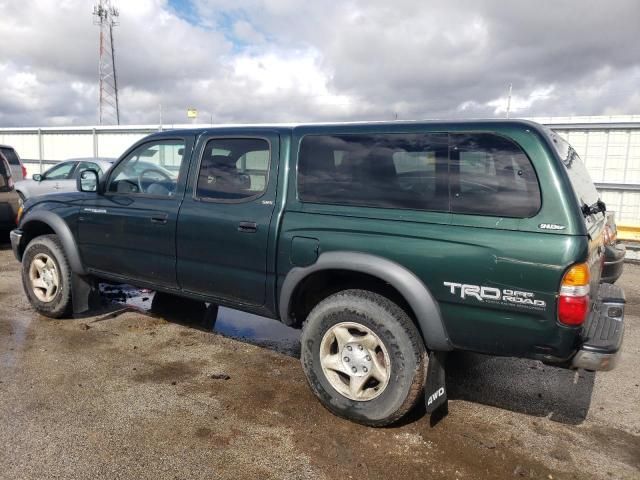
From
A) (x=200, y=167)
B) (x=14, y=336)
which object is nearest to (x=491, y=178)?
(x=200, y=167)

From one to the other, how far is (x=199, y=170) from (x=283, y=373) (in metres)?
1.74

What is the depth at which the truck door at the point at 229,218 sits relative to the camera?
3.48 meters

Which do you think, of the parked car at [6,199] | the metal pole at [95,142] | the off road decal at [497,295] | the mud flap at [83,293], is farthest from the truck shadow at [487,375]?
the metal pole at [95,142]

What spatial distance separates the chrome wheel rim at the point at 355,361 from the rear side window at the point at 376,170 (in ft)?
2.71

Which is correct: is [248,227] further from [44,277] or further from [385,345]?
[44,277]

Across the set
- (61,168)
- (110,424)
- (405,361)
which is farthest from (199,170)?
(61,168)

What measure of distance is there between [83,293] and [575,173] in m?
4.41

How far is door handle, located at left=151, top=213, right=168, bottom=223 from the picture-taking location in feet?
12.9

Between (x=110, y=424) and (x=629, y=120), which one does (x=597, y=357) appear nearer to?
(x=110, y=424)

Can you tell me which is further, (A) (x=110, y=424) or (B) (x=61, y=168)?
(B) (x=61, y=168)

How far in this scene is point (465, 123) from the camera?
291 cm

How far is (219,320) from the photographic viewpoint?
17.3 ft

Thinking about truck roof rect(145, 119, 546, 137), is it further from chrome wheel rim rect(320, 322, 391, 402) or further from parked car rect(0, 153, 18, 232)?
parked car rect(0, 153, 18, 232)

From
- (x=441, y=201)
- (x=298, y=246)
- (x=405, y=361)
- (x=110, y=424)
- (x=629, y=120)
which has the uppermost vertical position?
(x=629, y=120)
